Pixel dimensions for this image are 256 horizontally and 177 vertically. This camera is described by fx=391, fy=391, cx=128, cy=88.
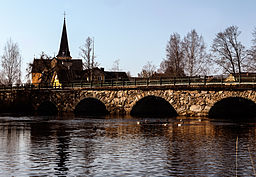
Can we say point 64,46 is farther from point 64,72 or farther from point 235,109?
point 235,109

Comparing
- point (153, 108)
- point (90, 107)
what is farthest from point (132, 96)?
point (90, 107)

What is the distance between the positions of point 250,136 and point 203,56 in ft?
159

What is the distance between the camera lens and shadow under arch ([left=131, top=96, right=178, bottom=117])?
55972 millimetres

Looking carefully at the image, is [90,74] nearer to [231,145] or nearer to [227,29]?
[227,29]

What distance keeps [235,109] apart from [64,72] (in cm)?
4629

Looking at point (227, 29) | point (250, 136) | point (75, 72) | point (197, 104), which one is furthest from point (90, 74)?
point (250, 136)

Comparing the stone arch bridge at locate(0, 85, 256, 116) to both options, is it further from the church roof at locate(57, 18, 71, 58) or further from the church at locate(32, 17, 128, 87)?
the church roof at locate(57, 18, 71, 58)

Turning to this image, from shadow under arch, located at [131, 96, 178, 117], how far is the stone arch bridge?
312cm

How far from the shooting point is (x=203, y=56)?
237 feet

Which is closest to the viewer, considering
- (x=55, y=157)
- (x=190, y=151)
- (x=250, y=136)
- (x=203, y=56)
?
(x=55, y=157)

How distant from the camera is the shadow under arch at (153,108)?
56.0 meters

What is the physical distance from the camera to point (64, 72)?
Result: 89.2 meters

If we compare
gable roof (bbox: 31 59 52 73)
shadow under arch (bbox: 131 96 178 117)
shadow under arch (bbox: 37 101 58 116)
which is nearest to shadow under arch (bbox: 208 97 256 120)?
shadow under arch (bbox: 131 96 178 117)

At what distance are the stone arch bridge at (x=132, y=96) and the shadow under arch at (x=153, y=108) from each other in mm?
3121
